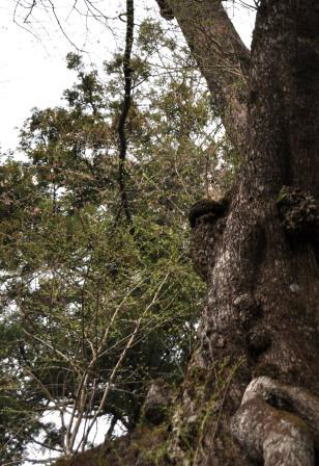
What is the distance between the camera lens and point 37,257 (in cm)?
496

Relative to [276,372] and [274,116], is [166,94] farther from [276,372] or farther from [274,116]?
[276,372]

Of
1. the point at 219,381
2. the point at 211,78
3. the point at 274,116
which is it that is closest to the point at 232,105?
the point at 211,78

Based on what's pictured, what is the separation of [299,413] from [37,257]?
9.96 feet

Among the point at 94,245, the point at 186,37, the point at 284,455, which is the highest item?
the point at 186,37

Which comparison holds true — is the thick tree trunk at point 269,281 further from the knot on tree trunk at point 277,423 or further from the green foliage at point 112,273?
the green foliage at point 112,273

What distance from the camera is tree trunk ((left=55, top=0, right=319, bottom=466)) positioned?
253cm

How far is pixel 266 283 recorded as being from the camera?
122 inches

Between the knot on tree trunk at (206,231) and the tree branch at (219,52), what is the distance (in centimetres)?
125

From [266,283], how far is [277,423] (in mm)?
918

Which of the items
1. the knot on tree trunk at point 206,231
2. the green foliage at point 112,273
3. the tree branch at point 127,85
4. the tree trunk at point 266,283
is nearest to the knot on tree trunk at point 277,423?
the tree trunk at point 266,283

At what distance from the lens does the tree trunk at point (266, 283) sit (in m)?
2.53

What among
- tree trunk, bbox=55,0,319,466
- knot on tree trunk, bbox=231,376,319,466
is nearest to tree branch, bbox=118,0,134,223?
tree trunk, bbox=55,0,319,466

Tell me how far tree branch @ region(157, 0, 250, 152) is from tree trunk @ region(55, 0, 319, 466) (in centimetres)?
111

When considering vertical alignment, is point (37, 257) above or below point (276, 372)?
above
